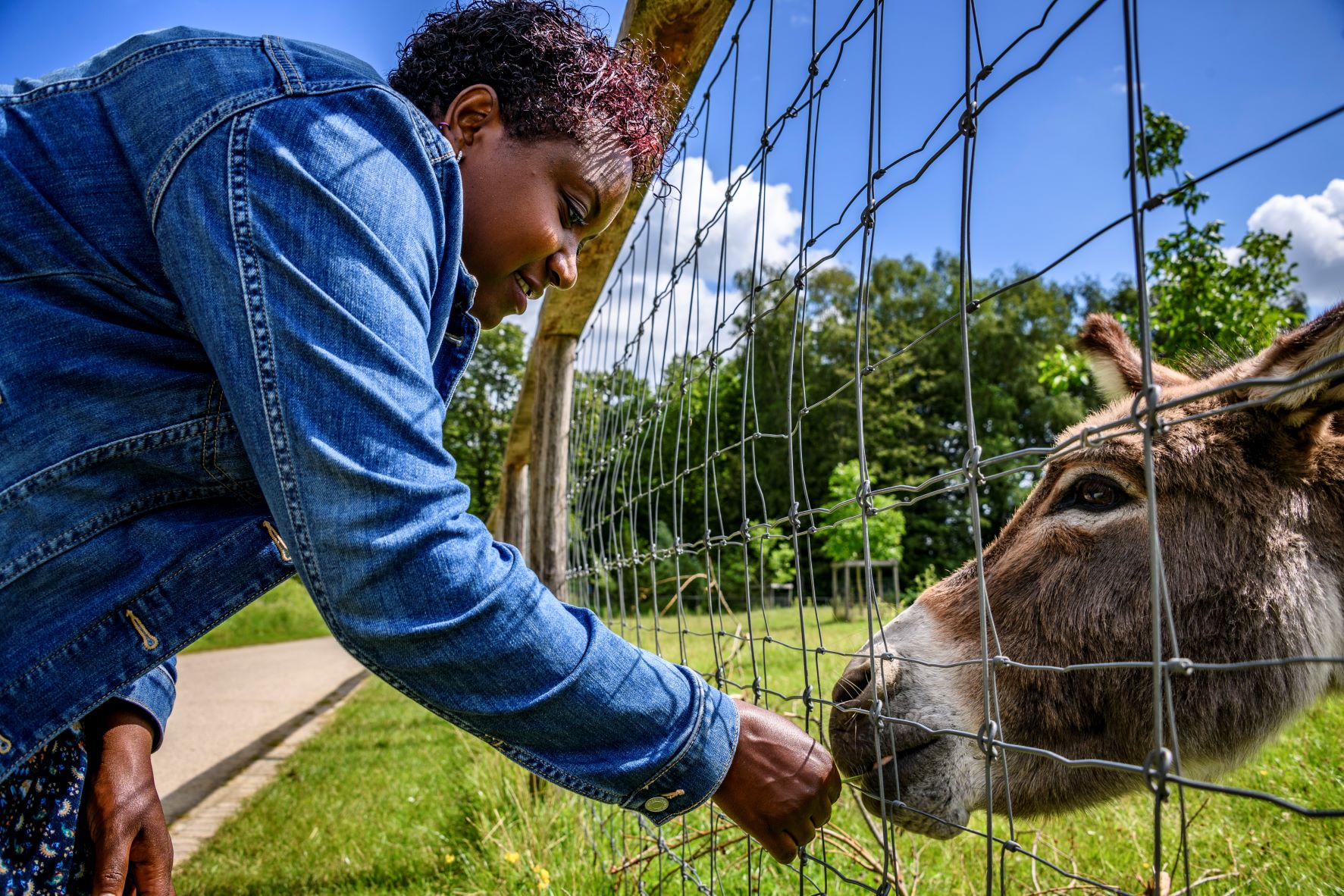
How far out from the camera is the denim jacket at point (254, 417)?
3.02ft

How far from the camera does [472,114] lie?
142 cm

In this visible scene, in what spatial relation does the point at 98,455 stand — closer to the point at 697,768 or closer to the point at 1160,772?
the point at 697,768

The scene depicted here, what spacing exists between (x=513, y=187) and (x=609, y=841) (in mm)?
2698

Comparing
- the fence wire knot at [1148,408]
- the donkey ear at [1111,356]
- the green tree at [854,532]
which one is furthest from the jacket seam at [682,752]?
the green tree at [854,532]

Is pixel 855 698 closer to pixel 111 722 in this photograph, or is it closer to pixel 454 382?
pixel 454 382

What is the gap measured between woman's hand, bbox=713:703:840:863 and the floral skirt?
3.23 feet

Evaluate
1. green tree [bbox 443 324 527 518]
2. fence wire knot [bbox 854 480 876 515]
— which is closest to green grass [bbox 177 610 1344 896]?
fence wire knot [bbox 854 480 876 515]

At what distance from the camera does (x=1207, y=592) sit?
1.72m

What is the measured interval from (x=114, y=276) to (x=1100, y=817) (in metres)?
3.17

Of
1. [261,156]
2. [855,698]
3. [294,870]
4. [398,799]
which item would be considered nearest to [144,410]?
[261,156]

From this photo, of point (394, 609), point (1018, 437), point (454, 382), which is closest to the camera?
point (394, 609)

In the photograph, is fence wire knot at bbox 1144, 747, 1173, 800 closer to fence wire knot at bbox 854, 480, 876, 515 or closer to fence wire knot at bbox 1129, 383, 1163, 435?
fence wire knot at bbox 1129, 383, 1163, 435

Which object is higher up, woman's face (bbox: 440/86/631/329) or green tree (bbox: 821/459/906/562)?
woman's face (bbox: 440/86/631/329)

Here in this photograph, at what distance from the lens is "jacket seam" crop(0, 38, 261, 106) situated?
1093 mm
